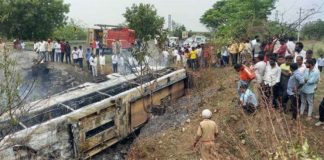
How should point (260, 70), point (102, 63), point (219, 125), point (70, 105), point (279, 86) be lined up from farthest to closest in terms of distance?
point (102, 63) → point (70, 105) → point (219, 125) → point (260, 70) → point (279, 86)

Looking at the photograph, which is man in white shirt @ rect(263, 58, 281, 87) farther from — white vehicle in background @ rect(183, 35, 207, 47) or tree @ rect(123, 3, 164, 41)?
tree @ rect(123, 3, 164, 41)

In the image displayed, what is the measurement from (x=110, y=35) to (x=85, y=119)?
17.9 meters

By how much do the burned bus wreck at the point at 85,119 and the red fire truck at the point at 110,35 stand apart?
13.6 metres

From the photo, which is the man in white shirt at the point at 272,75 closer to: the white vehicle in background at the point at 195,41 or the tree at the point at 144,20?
the white vehicle in background at the point at 195,41

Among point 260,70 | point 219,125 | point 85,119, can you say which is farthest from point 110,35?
point 260,70

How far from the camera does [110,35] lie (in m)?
27.1

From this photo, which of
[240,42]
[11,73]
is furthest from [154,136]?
[240,42]

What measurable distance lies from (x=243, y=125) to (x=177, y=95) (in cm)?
546

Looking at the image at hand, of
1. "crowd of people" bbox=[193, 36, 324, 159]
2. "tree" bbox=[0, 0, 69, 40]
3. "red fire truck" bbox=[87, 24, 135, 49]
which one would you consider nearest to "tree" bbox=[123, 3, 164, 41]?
"red fire truck" bbox=[87, 24, 135, 49]

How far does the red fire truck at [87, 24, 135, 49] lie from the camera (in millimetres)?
26836

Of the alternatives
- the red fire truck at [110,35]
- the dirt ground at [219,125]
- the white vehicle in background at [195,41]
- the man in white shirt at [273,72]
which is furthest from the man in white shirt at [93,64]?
the man in white shirt at [273,72]

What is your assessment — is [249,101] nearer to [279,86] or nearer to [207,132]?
[279,86]

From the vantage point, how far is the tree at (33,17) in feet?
83.0

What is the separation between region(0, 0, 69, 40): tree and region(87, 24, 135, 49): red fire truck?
8.85 ft
